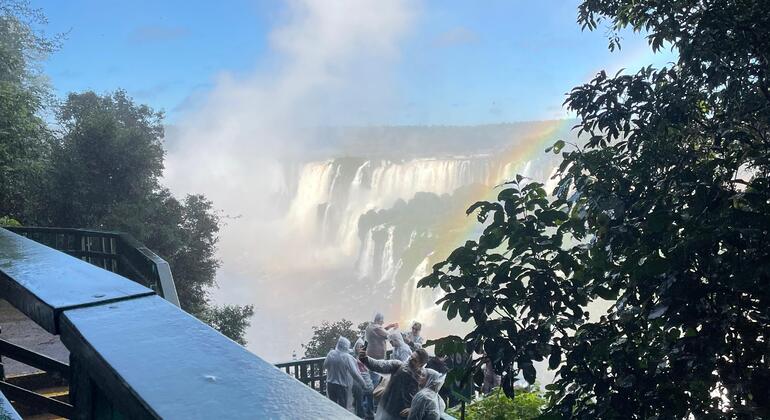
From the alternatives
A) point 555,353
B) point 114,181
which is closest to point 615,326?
point 555,353

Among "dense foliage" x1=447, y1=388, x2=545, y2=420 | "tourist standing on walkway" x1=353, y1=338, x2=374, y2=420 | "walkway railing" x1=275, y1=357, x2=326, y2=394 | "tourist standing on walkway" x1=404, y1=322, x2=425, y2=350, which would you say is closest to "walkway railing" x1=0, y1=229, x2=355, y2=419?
"dense foliage" x1=447, y1=388, x2=545, y2=420

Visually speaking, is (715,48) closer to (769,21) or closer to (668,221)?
(769,21)

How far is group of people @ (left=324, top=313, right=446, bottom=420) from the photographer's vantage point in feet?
20.5

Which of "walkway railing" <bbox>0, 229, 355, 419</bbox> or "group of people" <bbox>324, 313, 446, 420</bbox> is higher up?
"walkway railing" <bbox>0, 229, 355, 419</bbox>

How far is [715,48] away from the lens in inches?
134

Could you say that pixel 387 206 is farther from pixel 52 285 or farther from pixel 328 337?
pixel 52 285

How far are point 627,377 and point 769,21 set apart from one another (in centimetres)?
202

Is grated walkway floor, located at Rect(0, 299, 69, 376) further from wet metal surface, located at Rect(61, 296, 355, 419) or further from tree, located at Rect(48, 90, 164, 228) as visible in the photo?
tree, located at Rect(48, 90, 164, 228)

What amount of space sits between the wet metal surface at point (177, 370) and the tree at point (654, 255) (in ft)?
6.89

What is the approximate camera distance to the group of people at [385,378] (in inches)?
247

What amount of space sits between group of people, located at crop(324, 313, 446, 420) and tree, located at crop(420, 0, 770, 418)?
2940 mm

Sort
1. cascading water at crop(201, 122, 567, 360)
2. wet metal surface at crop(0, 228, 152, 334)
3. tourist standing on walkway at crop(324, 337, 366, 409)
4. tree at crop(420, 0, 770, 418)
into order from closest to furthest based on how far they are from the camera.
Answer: wet metal surface at crop(0, 228, 152, 334) < tree at crop(420, 0, 770, 418) < tourist standing on walkway at crop(324, 337, 366, 409) < cascading water at crop(201, 122, 567, 360)

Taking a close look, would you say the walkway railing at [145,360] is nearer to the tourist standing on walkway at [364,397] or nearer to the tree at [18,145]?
the tourist standing on walkway at [364,397]

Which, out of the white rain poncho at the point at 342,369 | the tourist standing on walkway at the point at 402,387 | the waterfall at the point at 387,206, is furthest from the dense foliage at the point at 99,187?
the waterfall at the point at 387,206
